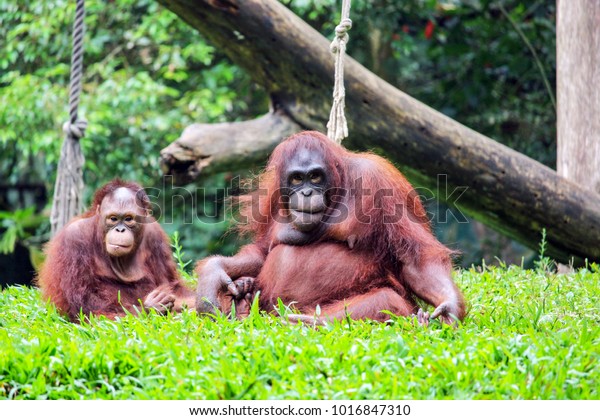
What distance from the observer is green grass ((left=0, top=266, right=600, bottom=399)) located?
2.93 metres

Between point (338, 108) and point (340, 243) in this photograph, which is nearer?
point (340, 243)

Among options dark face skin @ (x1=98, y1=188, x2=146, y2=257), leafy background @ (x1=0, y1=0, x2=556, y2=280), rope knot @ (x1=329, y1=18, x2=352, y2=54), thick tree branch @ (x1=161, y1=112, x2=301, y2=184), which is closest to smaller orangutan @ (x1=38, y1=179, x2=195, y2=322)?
dark face skin @ (x1=98, y1=188, x2=146, y2=257)

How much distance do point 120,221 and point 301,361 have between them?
6.02 ft

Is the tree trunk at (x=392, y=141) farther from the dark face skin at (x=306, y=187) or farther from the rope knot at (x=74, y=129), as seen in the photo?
the dark face skin at (x=306, y=187)

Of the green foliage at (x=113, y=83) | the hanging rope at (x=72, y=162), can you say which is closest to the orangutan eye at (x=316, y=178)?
the hanging rope at (x=72, y=162)

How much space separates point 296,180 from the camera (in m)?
4.04

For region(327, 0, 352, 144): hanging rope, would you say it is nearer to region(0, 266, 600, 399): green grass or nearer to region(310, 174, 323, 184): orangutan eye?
region(310, 174, 323, 184): orangutan eye

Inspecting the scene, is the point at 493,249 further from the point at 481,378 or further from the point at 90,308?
the point at 481,378

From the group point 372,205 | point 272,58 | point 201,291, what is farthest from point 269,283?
point 272,58

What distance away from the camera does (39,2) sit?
8680mm

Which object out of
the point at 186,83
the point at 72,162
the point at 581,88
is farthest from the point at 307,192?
the point at 186,83

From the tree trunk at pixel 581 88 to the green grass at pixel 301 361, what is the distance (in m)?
2.52

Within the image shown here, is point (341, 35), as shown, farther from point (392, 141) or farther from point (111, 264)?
point (111, 264)

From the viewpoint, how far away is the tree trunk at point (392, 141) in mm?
5617
